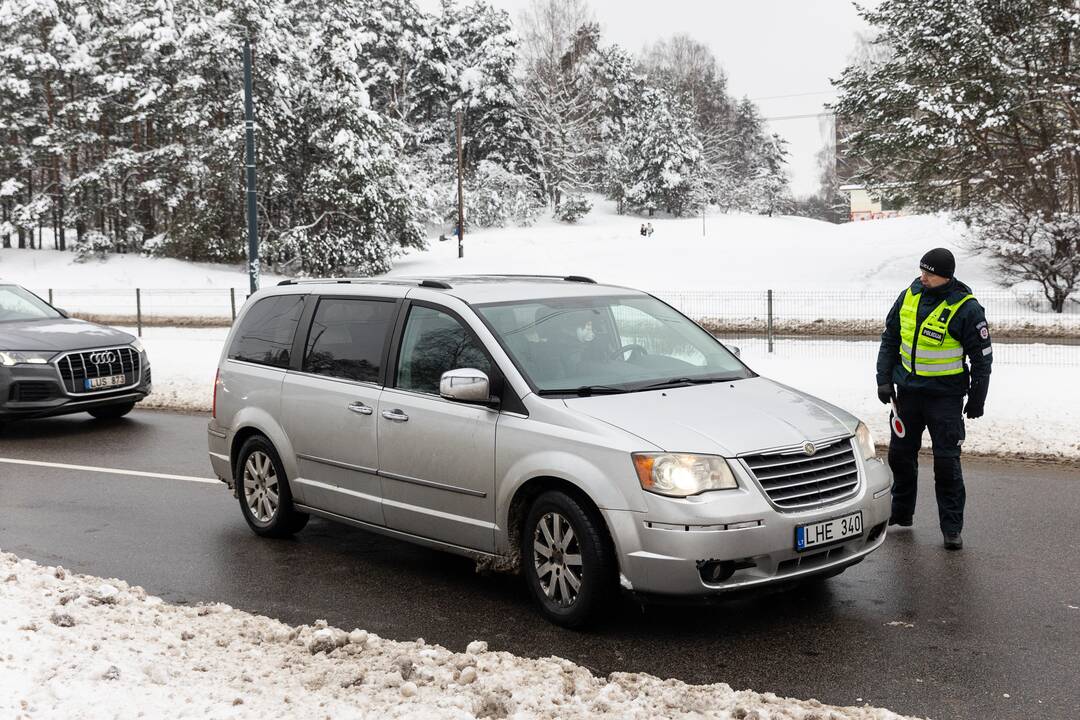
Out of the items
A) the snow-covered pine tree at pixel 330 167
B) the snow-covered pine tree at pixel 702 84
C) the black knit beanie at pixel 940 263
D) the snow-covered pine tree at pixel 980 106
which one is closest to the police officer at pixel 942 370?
the black knit beanie at pixel 940 263

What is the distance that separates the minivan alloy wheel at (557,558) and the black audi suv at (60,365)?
8.06 m

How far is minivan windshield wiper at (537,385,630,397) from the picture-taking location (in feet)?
18.1

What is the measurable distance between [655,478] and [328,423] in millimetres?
2487

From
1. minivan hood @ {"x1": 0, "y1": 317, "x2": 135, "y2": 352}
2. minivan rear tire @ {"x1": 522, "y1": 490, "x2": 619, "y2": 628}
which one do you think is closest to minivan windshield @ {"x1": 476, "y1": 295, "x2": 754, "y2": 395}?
minivan rear tire @ {"x1": 522, "y1": 490, "x2": 619, "y2": 628}

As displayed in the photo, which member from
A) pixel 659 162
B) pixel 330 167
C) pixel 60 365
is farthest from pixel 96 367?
pixel 659 162

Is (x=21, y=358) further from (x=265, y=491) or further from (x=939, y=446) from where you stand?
(x=939, y=446)

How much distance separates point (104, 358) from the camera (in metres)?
12.0

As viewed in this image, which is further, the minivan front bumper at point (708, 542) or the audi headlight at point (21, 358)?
the audi headlight at point (21, 358)

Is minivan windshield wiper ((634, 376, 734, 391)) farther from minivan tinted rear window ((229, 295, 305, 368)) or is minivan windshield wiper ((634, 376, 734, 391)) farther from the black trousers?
minivan tinted rear window ((229, 295, 305, 368))

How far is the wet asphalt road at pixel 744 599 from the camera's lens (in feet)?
15.2

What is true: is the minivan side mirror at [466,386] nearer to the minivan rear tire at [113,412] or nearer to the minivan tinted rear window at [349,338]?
the minivan tinted rear window at [349,338]

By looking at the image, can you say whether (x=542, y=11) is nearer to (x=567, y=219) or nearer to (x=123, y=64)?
(x=567, y=219)

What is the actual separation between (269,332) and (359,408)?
4.77 feet

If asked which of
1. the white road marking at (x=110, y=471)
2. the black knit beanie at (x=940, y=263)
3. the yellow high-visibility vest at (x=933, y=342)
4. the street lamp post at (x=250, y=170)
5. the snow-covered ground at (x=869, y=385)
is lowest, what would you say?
the white road marking at (x=110, y=471)
